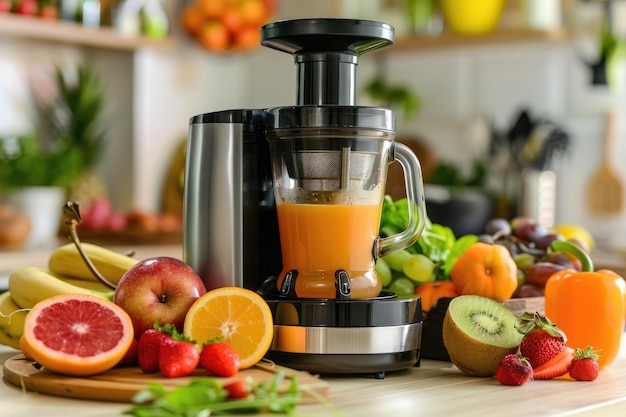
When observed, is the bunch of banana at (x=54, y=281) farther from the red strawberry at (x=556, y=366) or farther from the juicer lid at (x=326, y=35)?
the red strawberry at (x=556, y=366)

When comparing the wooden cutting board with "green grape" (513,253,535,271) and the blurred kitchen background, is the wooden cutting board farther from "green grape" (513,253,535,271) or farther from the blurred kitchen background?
the blurred kitchen background

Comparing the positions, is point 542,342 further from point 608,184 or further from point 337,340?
point 608,184

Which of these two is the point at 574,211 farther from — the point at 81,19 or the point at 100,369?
the point at 100,369

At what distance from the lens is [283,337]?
4.08ft

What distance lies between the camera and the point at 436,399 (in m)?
1.12

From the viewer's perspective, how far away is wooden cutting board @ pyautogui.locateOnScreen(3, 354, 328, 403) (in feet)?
3.52

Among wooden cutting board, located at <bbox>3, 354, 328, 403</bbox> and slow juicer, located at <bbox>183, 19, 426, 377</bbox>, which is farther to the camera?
slow juicer, located at <bbox>183, 19, 426, 377</bbox>

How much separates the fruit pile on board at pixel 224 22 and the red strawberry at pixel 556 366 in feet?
9.85

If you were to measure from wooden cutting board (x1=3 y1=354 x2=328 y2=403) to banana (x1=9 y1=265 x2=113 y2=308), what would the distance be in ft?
0.61

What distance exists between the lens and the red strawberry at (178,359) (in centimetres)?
110

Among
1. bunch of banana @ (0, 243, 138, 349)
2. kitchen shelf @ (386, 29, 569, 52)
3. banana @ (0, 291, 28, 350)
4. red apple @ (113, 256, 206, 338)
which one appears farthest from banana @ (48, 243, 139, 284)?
kitchen shelf @ (386, 29, 569, 52)

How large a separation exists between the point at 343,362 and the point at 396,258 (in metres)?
0.28

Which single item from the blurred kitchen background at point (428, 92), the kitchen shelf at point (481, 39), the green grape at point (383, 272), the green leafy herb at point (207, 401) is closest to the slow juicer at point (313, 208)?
the green grape at point (383, 272)

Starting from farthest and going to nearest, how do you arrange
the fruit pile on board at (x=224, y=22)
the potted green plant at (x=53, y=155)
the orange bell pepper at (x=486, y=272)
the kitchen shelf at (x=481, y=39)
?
the fruit pile on board at (x=224, y=22) < the kitchen shelf at (x=481, y=39) < the potted green plant at (x=53, y=155) < the orange bell pepper at (x=486, y=272)
